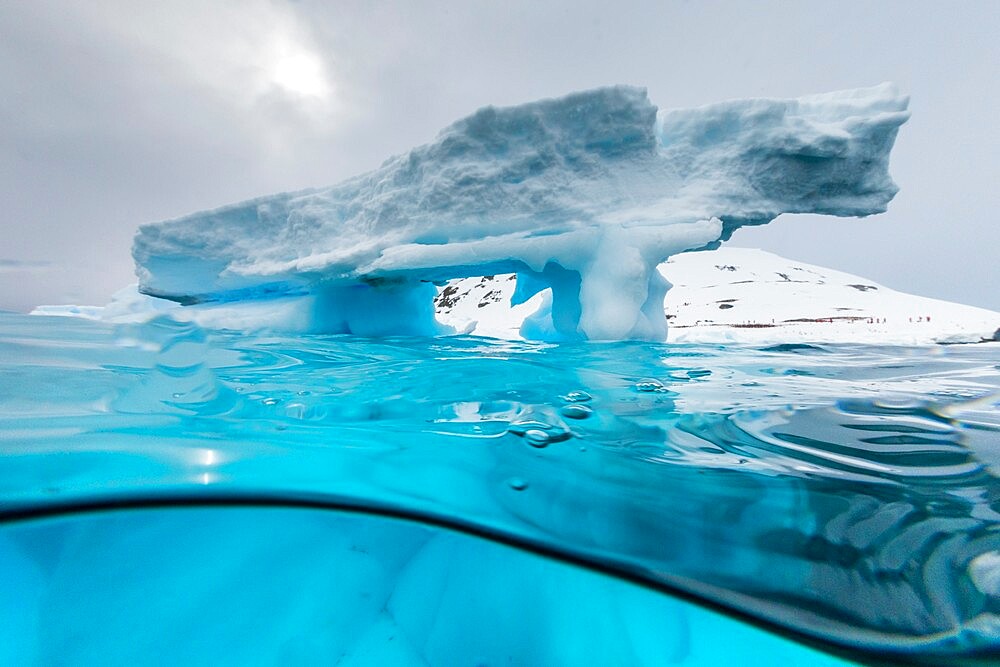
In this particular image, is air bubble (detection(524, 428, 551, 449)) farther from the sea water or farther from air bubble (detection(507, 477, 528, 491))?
air bubble (detection(507, 477, 528, 491))

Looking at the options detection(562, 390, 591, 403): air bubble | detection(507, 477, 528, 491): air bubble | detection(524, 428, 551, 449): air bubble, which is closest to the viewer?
detection(507, 477, 528, 491): air bubble

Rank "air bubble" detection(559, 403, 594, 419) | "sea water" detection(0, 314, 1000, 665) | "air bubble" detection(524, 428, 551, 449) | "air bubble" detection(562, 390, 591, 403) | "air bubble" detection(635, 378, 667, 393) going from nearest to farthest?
"sea water" detection(0, 314, 1000, 665) < "air bubble" detection(524, 428, 551, 449) < "air bubble" detection(559, 403, 594, 419) < "air bubble" detection(562, 390, 591, 403) < "air bubble" detection(635, 378, 667, 393)

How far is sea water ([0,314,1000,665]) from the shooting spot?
2.60ft

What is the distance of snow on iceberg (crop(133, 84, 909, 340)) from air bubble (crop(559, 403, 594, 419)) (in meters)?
3.58

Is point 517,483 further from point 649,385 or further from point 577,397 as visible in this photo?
point 649,385

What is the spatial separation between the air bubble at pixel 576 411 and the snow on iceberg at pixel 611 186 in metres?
3.58

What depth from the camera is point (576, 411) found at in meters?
1.88

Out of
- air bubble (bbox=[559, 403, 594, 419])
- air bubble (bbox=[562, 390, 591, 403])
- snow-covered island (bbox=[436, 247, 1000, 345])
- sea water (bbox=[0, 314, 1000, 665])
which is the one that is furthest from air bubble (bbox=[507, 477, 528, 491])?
snow-covered island (bbox=[436, 247, 1000, 345])

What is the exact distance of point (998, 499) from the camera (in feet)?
3.56

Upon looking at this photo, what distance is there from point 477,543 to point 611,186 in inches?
228

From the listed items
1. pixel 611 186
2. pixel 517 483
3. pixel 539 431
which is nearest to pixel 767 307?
pixel 611 186

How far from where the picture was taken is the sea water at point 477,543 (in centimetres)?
79

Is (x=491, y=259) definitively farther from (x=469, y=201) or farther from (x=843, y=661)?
(x=843, y=661)

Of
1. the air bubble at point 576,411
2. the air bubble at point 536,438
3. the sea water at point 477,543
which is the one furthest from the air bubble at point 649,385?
the air bubble at point 536,438
